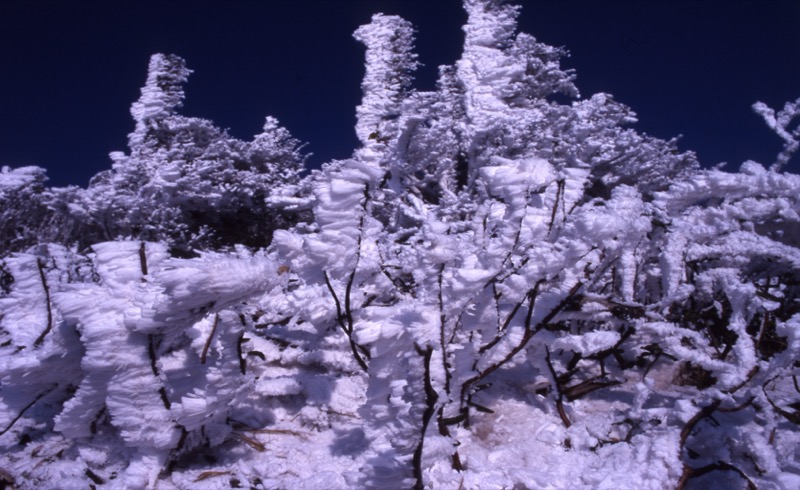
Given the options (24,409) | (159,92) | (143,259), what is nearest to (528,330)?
(143,259)

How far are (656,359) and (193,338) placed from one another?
221 cm

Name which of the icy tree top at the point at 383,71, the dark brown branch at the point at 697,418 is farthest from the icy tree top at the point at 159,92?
the dark brown branch at the point at 697,418

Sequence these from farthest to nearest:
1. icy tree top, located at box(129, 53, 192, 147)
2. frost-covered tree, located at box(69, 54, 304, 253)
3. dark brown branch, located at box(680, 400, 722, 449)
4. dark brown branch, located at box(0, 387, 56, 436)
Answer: icy tree top, located at box(129, 53, 192, 147) < frost-covered tree, located at box(69, 54, 304, 253) < dark brown branch, located at box(0, 387, 56, 436) < dark brown branch, located at box(680, 400, 722, 449)

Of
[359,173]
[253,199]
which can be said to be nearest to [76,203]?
[253,199]

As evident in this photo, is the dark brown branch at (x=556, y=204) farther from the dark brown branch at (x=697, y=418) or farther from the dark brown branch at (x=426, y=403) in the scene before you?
the dark brown branch at (x=426, y=403)

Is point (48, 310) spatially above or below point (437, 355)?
below

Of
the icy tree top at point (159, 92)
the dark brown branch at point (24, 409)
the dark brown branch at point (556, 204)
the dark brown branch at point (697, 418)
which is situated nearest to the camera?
the dark brown branch at point (697, 418)

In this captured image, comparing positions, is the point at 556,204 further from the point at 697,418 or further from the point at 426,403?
the point at 426,403

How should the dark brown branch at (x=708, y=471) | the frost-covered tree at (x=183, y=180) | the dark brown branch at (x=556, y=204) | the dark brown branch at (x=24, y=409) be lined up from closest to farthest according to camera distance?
the dark brown branch at (x=708, y=471)
the dark brown branch at (x=24, y=409)
the dark brown branch at (x=556, y=204)
the frost-covered tree at (x=183, y=180)

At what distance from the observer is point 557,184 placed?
169 cm

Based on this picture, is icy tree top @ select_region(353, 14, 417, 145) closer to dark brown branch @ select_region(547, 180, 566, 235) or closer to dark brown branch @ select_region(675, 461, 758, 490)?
dark brown branch @ select_region(547, 180, 566, 235)

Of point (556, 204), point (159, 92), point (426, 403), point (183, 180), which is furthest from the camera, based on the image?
point (159, 92)

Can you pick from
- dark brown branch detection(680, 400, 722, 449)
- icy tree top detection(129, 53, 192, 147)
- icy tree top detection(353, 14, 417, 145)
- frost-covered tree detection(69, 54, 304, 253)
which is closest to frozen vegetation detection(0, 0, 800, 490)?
dark brown branch detection(680, 400, 722, 449)

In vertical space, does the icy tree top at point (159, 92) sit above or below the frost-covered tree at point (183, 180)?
above
